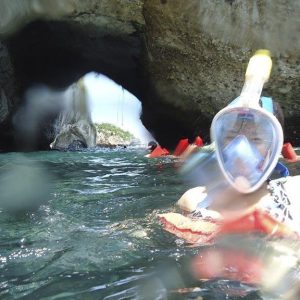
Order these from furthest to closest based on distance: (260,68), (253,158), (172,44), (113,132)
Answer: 1. (113,132)
2. (172,44)
3. (260,68)
4. (253,158)

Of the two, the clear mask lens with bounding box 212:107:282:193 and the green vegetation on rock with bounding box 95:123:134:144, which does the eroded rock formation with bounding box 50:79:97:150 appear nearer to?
the clear mask lens with bounding box 212:107:282:193

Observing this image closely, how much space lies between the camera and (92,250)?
7.27 feet

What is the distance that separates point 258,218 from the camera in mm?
2271

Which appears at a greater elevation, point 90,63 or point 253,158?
point 90,63

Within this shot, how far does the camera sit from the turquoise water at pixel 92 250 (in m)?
1.73

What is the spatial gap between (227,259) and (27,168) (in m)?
5.18

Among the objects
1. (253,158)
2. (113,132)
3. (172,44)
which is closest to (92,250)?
(253,158)

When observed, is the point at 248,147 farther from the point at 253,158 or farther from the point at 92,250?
the point at 92,250

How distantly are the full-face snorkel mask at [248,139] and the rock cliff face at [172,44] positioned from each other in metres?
7.10

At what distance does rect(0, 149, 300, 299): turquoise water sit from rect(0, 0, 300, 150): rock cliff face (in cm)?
574

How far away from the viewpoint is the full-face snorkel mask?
218 centimetres

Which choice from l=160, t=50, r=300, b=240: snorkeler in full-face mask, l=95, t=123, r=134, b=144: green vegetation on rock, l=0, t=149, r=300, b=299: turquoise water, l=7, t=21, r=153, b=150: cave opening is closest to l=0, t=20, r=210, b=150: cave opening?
l=7, t=21, r=153, b=150: cave opening

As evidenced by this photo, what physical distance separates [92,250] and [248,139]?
0.99 metres

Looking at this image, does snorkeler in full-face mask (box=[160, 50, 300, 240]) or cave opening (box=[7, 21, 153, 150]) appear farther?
cave opening (box=[7, 21, 153, 150])
